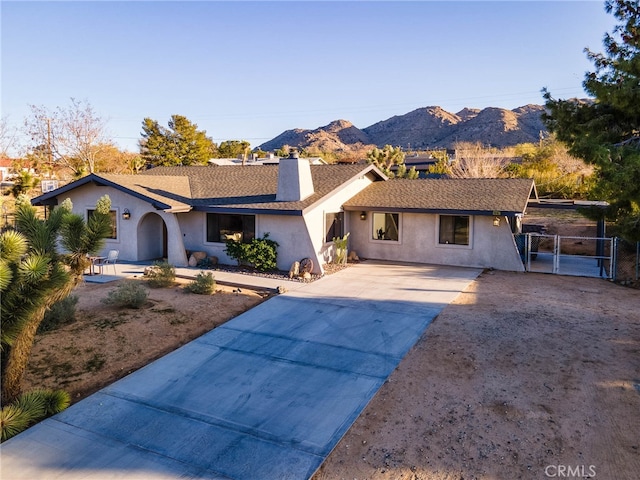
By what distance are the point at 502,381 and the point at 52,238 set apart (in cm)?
712

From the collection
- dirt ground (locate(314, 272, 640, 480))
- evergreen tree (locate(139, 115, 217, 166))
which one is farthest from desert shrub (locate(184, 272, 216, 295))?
evergreen tree (locate(139, 115, 217, 166))

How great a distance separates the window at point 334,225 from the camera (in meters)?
16.7

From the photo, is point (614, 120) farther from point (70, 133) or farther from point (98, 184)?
point (70, 133)

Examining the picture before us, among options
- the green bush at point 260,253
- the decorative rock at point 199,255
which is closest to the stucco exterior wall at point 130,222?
the decorative rock at point 199,255

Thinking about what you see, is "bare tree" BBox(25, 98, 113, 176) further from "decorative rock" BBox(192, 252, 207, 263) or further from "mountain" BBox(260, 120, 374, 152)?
"mountain" BBox(260, 120, 374, 152)

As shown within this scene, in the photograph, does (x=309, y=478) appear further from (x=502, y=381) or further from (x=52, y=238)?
(x=52, y=238)

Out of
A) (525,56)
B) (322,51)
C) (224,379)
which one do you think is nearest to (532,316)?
(224,379)

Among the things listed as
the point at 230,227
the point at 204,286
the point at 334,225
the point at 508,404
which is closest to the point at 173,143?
the point at 230,227

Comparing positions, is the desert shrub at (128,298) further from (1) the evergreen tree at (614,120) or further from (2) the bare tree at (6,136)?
(2) the bare tree at (6,136)

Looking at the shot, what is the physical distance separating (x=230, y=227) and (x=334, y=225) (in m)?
4.11

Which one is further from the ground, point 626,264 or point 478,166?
point 478,166

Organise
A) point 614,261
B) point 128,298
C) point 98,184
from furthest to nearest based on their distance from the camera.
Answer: point 98,184 → point 614,261 → point 128,298

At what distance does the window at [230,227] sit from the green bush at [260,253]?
56 centimetres

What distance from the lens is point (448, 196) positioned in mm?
17047
